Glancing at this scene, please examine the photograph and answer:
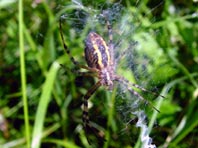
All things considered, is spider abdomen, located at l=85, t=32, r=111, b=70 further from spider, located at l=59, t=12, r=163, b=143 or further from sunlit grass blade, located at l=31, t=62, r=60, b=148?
sunlit grass blade, located at l=31, t=62, r=60, b=148

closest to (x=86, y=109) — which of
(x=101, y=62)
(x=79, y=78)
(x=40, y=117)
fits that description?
(x=40, y=117)

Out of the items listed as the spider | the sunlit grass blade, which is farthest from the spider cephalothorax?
the sunlit grass blade

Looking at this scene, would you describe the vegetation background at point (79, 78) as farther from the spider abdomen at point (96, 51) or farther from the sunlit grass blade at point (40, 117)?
the spider abdomen at point (96, 51)

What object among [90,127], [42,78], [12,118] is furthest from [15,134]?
[90,127]

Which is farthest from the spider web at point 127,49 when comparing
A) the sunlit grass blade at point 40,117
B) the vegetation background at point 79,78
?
the sunlit grass blade at point 40,117

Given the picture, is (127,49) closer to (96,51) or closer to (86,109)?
(96,51)

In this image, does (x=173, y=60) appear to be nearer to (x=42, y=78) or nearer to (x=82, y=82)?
(x=82, y=82)
